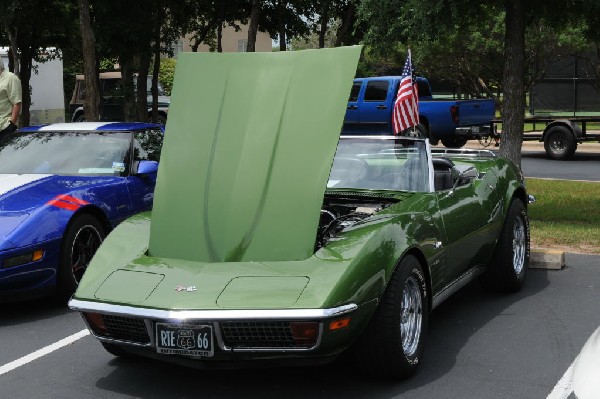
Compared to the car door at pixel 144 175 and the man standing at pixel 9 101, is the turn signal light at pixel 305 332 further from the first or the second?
the man standing at pixel 9 101

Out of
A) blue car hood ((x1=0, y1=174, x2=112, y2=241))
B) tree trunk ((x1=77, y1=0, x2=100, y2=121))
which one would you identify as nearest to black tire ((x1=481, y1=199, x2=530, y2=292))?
blue car hood ((x1=0, y1=174, x2=112, y2=241))

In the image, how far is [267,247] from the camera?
4.98 metres

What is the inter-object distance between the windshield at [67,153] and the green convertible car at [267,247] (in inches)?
83.6

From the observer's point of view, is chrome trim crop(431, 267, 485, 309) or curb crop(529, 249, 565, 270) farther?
curb crop(529, 249, 565, 270)

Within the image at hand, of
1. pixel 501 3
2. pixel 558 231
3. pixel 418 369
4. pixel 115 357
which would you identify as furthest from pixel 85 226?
pixel 501 3

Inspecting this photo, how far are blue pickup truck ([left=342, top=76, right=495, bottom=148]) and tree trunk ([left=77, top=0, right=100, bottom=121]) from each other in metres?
8.68

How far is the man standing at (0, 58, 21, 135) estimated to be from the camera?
404 inches

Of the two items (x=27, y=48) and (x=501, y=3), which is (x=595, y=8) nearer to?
(x=501, y=3)

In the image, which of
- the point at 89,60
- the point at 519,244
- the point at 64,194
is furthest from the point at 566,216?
the point at 89,60

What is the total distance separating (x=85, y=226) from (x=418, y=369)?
3131 millimetres

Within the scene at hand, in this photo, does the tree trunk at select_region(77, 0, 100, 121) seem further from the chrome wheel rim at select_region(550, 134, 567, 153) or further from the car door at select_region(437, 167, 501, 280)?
the chrome wheel rim at select_region(550, 134, 567, 153)

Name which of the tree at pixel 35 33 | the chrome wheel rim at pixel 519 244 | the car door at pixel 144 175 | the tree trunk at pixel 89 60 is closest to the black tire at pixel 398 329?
the chrome wheel rim at pixel 519 244

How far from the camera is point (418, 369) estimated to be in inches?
206

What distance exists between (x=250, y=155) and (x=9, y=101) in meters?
6.05
